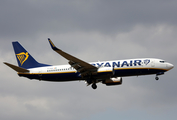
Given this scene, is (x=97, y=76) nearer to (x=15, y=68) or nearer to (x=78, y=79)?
(x=78, y=79)

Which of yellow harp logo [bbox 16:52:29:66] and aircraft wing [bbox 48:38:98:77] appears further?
yellow harp logo [bbox 16:52:29:66]

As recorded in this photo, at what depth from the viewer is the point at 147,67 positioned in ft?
183

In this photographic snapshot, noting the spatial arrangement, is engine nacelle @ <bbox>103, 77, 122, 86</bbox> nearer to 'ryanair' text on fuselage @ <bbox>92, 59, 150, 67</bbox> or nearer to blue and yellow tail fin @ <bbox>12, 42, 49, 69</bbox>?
'ryanair' text on fuselage @ <bbox>92, 59, 150, 67</bbox>

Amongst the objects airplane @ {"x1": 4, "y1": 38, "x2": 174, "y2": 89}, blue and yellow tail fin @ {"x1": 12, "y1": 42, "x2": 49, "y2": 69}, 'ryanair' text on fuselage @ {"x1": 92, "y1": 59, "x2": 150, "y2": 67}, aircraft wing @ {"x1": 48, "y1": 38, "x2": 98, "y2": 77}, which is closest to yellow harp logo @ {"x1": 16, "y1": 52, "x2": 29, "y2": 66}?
blue and yellow tail fin @ {"x1": 12, "y1": 42, "x2": 49, "y2": 69}

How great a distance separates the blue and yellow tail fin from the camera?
62.2 m

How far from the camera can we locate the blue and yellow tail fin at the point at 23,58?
204ft

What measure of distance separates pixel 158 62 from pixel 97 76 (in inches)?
460

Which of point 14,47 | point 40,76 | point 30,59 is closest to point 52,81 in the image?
point 40,76

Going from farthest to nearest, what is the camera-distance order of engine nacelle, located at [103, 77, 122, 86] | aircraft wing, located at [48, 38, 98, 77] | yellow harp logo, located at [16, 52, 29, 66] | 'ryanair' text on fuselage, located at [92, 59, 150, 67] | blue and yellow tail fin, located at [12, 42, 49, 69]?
1. yellow harp logo, located at [16, 52, 29, 66]
2. blue and yellow tail fin, located at [12, 42, 49, 69]
3. engine nacelle, located at [103, 77, 122, 86]
4. 'ryanair' text on fuselage, located at [92, 59, 150, 67]
5. aircraft wing, located at [48, 38, 98, 77]

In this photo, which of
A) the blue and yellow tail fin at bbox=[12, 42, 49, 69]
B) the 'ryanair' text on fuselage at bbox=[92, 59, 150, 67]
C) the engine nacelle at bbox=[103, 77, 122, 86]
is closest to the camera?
the 'ryanair' text on fuselage at bbox=[92, 59, 150, 67]

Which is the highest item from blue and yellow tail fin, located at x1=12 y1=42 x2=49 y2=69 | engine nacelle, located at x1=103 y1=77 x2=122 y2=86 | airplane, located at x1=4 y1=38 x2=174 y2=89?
blue and yellow tail fin, located at x1=12 y1=42 x2=49 y2=69

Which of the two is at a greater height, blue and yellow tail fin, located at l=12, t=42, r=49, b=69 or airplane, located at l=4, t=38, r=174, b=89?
blue and yellow tail fin, located at l=12, t=42, r=49, b=69

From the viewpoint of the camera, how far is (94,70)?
56.2m

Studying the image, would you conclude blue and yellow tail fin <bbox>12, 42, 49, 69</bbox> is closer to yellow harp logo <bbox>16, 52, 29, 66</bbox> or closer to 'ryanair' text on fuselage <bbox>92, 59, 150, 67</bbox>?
yellow harp logo <bbox>16, 52, 29, 66</bbox>
